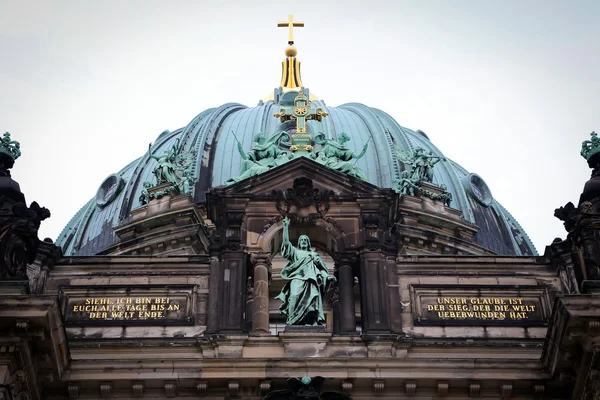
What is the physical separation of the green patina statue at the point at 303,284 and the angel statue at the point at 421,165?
44.5ft

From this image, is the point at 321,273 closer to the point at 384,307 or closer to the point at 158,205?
the point at 384,307

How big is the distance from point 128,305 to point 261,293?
2664 mm

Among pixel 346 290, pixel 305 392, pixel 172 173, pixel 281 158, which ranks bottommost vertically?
pixel 305 392

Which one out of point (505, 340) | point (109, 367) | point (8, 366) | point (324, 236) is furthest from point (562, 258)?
point (8, 366)

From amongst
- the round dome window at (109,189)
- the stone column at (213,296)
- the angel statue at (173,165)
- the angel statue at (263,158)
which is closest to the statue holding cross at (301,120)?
Answer: the angel statue at (263,158)

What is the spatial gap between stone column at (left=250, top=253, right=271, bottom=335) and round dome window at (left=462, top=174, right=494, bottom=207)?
1813 centimetres

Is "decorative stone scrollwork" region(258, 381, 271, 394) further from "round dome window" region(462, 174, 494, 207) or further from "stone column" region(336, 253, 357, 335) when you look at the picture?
"round dome window" region(462, 174, 494, 207)

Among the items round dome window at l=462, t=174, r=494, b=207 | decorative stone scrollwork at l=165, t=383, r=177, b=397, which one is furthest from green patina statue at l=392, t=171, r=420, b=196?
decorative stone scrollwork at l=165, t=383, r=177, b=397

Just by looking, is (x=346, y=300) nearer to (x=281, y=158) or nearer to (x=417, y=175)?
(x=281, y=158)

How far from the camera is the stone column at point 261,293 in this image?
88.9ft

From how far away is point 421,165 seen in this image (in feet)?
137

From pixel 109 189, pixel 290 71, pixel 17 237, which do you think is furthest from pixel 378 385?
pixel 290 71

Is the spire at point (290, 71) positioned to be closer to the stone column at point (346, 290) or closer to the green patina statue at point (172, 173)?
the green patina statue at point (172, 173)

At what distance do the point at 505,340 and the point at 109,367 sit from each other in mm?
7676
